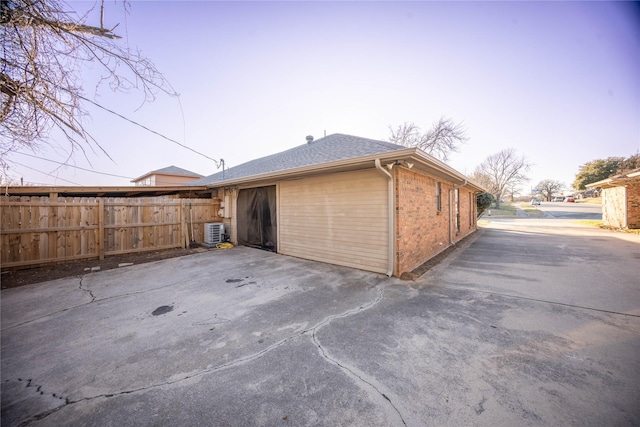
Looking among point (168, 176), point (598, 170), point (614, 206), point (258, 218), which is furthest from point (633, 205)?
point (598, 170)

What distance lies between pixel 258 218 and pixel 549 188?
8010 cm

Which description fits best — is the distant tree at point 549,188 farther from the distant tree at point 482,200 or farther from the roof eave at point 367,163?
the roof eave at point 367,163

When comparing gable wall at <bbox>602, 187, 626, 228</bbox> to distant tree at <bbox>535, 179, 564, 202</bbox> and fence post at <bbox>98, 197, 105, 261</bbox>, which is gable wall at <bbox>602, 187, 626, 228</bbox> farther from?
distant tree at <bbox>535, 179, 564, 202</bbox>

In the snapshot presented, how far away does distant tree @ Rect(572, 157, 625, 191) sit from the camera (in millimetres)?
38250

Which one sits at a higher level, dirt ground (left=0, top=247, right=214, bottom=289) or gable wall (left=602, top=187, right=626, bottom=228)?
gable wall (left=602, top=187, right=626, bottom=228)

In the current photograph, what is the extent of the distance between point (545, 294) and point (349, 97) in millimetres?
8566

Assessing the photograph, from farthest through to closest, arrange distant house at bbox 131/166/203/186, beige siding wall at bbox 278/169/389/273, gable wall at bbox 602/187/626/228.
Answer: distant house at bbox 131/166/203/186 → gable wall at bbox 602/187/626/228 → beige siding wall at bbox 278/169/389/273

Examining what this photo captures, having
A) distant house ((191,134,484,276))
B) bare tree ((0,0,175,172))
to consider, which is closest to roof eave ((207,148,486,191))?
distant house ((191,134,484,276))

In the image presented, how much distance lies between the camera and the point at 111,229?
7.29 metres

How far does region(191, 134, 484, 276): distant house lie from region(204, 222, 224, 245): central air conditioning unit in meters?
1.51

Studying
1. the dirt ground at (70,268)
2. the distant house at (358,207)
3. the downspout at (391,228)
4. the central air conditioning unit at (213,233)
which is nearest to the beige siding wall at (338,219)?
the distant house at (358,207)

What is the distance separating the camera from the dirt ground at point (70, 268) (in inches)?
206

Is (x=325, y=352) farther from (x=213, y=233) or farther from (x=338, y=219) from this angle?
(x=213, y=233)

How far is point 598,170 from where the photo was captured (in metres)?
39.5
